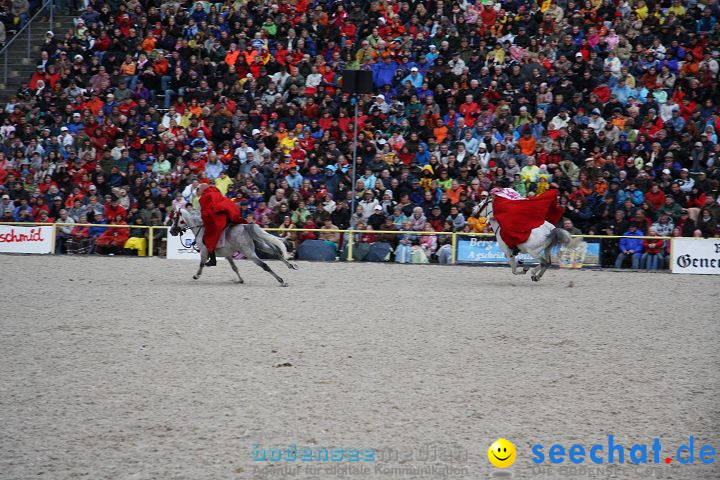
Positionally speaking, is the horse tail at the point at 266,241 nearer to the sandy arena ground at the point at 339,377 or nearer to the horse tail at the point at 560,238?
the sandy arena ground at the point at 339,377

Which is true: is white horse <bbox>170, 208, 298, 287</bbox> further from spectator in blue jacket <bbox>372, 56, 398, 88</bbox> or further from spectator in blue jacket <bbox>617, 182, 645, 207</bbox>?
spectator in blue jacket <bbox>372, 56, 398, 88</bbox>

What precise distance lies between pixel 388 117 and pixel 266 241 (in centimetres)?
836

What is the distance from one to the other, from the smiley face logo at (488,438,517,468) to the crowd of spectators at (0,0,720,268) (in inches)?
572

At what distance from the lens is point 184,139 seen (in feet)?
78.7

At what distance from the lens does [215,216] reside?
618 inches

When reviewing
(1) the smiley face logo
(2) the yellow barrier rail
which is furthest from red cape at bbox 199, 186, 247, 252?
(1) the smiley face logo

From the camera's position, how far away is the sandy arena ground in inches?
243

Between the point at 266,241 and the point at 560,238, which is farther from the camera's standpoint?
the point at 560,238

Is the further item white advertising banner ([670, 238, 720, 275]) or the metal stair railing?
the metal stair railing

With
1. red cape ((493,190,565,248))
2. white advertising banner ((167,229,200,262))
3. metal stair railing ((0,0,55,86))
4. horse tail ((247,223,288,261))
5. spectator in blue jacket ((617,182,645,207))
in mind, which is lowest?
white advertising banner ((167,229,200,262))

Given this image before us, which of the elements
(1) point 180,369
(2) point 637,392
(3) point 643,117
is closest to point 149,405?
(1) point 180,369

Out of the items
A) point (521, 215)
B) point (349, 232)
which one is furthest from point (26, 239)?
point (521, 215)

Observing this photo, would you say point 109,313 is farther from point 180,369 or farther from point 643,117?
point 643,117

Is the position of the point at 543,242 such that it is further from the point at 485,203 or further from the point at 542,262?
the point at 485,203
